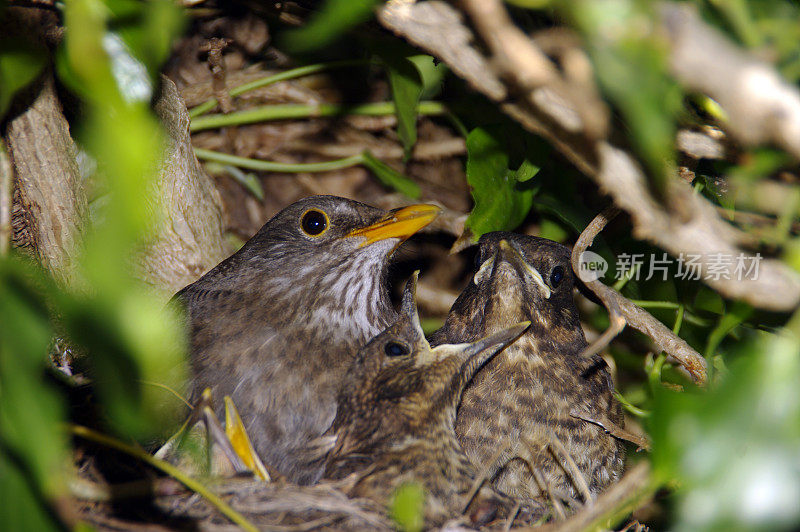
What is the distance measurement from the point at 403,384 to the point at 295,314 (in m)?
0.45

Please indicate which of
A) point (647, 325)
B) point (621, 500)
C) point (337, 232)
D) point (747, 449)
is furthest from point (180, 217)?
point (747, 449)

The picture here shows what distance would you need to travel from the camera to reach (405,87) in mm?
2336

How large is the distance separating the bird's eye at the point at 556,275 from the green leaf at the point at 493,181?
24 centimetres

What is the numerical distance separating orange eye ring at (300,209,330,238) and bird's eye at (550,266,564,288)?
76 centimetres

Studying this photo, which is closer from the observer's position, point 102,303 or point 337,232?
point 102,303

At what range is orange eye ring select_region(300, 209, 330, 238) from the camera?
2299 millimetres

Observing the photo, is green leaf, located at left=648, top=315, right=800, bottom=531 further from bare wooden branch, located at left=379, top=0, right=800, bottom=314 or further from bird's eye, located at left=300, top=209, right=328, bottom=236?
bird's eye, located at left=300, top=209, right=328, bottom=236

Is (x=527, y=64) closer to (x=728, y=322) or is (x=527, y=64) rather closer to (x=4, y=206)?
(x=4, y=206)

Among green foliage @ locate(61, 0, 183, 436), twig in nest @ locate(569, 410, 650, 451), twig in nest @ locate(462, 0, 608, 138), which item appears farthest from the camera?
twig in nest @ locate(569, 410, 650, 451)

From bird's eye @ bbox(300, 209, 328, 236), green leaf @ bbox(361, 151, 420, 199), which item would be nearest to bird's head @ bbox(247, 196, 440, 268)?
bird's eye @ bbox(300, 209, 328, 236)

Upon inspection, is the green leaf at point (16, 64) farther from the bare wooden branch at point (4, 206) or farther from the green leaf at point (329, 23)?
the green leaf at point (329, 23)

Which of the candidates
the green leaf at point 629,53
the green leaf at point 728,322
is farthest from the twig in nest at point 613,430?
the green leaf at point 629,53

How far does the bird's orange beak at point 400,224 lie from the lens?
87.5 inches

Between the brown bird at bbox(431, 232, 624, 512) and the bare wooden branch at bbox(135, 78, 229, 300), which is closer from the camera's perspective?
the brown bird at bbox(431, 232, 624, 512)
